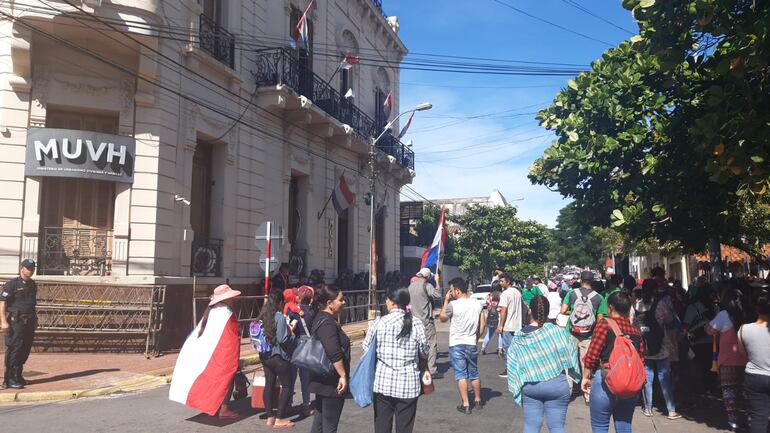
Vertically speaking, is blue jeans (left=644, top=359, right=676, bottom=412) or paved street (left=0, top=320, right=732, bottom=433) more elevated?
blue jeans (left=644, top=359, right=676, bottom=412)

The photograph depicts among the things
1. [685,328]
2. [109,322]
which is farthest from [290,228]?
[685,328]

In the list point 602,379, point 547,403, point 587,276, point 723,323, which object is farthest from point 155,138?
point 723,323

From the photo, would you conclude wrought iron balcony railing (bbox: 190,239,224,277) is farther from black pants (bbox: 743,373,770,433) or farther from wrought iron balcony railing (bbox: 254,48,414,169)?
black pants (bbox: 743,373,770,433)

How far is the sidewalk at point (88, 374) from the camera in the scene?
8.40m

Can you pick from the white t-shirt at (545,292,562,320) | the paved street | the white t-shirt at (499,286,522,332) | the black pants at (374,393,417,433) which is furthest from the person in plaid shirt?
the white t-shirt at (545,292,562,320)

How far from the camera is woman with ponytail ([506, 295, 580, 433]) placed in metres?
4.61

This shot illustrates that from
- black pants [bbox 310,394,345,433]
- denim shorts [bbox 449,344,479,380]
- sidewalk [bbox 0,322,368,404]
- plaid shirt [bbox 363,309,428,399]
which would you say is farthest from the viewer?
sidewalk [bbox 0,322,368,404]

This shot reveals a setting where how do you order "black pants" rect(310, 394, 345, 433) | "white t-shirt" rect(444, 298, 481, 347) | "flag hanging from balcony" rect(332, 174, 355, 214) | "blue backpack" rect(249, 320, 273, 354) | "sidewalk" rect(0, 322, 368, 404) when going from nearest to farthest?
"black pants" rect(310, 394, 345, 433), "blue backpack" rect(249, 320, 273, 354), "white t-shirt" rect(444, 298, 481, 347), "sidewalk" rect(0, 322, 368, 404), "flag hanging from balcony" rect(332, 174, 355, 214)

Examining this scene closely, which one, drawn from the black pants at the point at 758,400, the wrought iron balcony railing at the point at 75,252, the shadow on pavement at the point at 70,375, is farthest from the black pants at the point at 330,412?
the wrought iron balcony railing at the point at 75,252

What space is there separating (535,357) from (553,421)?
522 mm

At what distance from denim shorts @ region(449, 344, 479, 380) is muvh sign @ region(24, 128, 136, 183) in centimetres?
834

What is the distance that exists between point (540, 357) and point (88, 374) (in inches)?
319

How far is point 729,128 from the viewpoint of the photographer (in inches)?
228

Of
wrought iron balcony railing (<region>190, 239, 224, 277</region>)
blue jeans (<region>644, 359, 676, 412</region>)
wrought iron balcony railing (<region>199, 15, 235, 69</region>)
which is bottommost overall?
blue jeans (<region>644, 359, 676, 412</region>)
